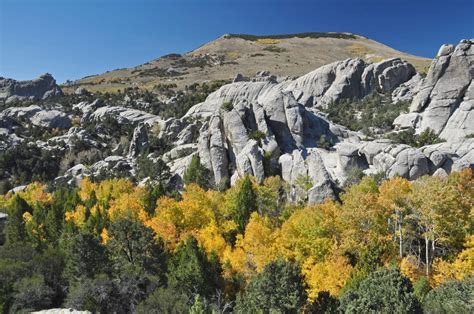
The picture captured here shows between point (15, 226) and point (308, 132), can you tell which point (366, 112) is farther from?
point (15, 226)

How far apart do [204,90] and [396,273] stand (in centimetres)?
12744

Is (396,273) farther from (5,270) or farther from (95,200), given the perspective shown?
(95,200)

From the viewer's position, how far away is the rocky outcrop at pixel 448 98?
89312 millimetres

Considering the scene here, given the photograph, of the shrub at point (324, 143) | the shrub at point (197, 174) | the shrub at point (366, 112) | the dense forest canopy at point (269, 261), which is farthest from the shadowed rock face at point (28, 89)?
the shrub at point (324, 143)

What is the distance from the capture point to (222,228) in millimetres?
58469

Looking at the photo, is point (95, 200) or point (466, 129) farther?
point (466, 129)

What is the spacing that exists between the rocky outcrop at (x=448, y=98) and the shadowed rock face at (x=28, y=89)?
510 feet

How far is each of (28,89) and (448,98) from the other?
179 metres

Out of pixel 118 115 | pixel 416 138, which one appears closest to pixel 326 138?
pixel 416 138

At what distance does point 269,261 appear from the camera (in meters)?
40.2

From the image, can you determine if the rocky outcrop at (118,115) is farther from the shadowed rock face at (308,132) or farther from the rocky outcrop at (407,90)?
the rocky outcrop at (407,90)

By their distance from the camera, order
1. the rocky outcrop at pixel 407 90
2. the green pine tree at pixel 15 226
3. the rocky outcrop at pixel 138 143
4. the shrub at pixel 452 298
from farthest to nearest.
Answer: the rocky outcrop at pixel 407 90 → the rocky outcrop at pixel 138 143 → the green pine tree at pixel 15 226 → the shrub at pixel 452 298

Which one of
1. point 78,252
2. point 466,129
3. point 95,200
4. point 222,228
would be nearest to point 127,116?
point 95,200

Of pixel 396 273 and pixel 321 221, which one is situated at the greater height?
pixel 321 221
